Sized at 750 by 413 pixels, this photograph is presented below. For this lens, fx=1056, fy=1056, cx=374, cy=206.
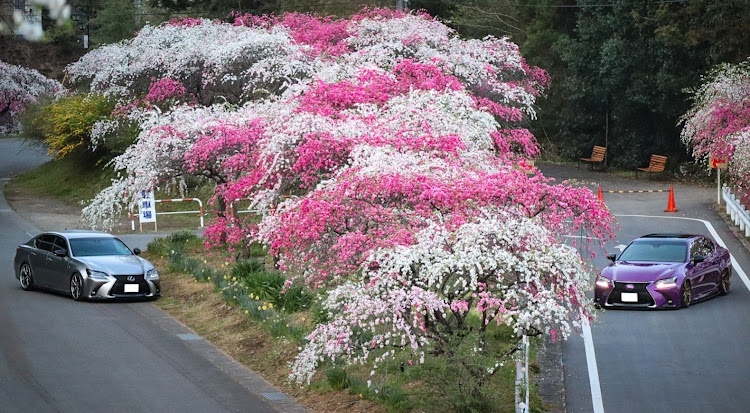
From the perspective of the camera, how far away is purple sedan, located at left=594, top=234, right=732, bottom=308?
741 inches

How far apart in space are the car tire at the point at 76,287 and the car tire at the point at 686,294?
11.1 m

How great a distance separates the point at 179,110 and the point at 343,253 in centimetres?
1146

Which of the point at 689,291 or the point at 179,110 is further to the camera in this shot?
the point at 179,110

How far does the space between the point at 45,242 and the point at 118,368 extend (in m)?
7.55

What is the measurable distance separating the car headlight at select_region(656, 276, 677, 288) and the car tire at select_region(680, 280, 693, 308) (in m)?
0.16

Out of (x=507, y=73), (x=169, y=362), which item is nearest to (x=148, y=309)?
(x=169, y=362)

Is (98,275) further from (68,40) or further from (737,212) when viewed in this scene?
(68,40)

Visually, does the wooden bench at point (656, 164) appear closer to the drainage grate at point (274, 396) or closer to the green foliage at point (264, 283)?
the green foliage at point (264, 283)

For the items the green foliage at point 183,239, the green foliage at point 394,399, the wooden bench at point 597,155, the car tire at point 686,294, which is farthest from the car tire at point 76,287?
the wooden bench at point 597,155

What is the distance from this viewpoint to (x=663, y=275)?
61.8ft

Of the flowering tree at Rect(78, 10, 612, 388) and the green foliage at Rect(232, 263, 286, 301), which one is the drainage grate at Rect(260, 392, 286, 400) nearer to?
the flowering tree at Rect(78, 10, 612, 388)

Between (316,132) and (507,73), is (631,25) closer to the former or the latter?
(507,73)

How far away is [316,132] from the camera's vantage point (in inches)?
660

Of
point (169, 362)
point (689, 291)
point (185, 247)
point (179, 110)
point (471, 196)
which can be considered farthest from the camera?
point (185, 247)
